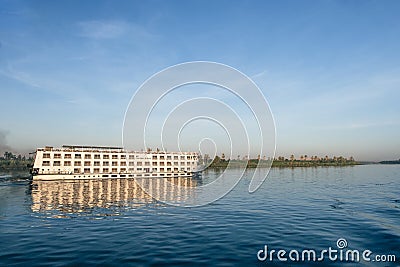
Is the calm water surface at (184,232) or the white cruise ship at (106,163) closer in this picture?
the calm water surface at (184,232)

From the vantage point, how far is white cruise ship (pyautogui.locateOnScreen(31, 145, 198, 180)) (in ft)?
346

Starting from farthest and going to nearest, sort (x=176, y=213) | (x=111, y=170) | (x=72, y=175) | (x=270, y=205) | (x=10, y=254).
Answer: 1. (x=111, y=170)
2. (x=72, y=175)
3. (x=270, y=205)
4. (x=176, y=213)
5. (x=10, y=254)

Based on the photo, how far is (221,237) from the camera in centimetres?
2566

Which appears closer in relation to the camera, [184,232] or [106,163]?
[184,232]

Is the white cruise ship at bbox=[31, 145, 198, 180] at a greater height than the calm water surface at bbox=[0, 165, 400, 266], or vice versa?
the white cruise ship at bbox=[31, 145, 198, 180]

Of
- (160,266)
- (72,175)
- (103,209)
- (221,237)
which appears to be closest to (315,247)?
(221,237)

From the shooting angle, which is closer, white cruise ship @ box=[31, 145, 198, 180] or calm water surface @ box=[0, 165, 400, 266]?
calm water surface @ box=[0, 165, 400, 266]

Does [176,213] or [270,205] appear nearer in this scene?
[176,213]

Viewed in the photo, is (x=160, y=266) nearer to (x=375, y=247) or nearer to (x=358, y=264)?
(x=358, y=264)

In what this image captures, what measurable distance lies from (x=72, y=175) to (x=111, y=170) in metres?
15.8

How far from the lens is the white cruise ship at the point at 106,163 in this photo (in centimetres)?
10544

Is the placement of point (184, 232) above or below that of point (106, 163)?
below

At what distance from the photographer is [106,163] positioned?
4690 inches

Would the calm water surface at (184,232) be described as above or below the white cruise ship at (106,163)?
below
